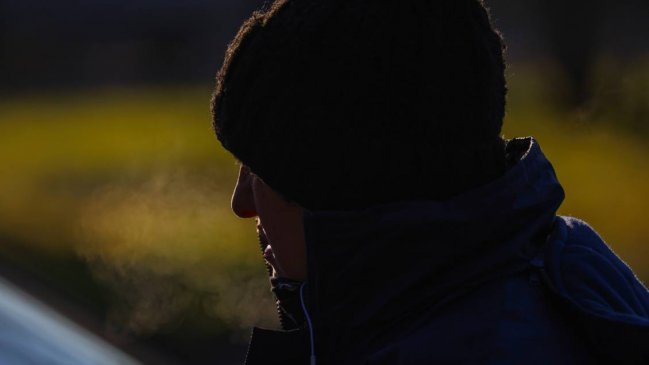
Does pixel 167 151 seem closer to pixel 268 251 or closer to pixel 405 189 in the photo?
pixel 268 251

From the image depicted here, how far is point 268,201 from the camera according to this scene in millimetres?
1744

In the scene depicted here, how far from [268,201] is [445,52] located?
0.35 meters

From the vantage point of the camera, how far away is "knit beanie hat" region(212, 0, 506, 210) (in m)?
1.62

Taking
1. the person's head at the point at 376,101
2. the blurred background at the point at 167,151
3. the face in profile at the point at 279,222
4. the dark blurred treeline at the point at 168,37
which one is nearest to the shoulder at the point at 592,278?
the person's head at the point at 376,101

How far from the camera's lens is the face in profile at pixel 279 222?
1730 mm

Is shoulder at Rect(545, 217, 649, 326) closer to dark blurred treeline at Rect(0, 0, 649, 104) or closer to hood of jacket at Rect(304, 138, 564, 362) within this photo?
hood of jacket at Rect(304, 138, 564, 362)

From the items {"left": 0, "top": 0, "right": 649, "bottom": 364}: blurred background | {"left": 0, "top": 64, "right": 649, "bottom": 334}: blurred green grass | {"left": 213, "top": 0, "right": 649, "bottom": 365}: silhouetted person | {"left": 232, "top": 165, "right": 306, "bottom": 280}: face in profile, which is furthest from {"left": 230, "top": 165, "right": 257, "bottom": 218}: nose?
{"left": 0, "top": 64, "right": 649, "bottom": 334}: blurred green grass

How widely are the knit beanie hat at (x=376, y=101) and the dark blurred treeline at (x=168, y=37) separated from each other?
8756 millimetres

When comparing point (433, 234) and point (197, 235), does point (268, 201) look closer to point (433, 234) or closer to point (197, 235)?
point (433, 234)

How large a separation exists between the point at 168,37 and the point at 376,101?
40.4ft

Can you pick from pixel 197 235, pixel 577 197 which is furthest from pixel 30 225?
pixel 577 197

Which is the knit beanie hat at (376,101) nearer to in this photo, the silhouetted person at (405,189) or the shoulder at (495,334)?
the silhouetted person at (405,189)

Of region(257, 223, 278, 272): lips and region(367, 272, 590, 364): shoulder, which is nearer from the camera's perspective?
region(367, 272, 590, 364): shoulder

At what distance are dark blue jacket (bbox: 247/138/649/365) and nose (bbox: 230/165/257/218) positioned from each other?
181 millimetres
